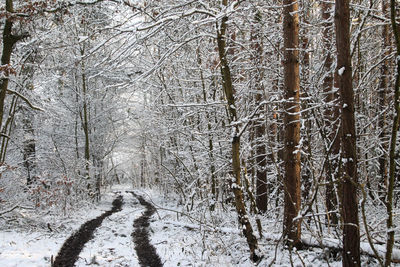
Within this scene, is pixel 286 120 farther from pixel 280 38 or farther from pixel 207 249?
pixel 207 249

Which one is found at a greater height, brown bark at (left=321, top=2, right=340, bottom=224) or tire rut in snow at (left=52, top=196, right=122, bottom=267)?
brown bark at (left=321, top=2, right=340, bottom=224)

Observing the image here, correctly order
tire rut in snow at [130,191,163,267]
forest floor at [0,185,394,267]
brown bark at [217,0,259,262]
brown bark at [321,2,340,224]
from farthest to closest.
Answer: tire rut in snow at [130,191,163,267], forest floor at [0,185,394,267], brown bark at [217,0,259,262], brown bark at [321,2,340,224]

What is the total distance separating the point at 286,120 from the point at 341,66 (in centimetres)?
179

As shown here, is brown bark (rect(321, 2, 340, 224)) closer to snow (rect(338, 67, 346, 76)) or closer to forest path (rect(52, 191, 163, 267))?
snow (rect(338, 67, 346, 76))

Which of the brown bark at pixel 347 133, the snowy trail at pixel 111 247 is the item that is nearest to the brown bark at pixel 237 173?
the snowy trail at pixel 111 247

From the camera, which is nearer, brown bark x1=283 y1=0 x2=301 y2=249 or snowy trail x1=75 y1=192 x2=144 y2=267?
brown bark x1=283 y1=0 x2=301 y2=249

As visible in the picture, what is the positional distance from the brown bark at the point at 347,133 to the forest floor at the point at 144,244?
740 mm

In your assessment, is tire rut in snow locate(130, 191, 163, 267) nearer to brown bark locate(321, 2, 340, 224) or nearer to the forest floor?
the forest floor

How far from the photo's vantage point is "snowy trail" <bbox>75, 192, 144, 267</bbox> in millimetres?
6559

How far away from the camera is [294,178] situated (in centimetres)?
509

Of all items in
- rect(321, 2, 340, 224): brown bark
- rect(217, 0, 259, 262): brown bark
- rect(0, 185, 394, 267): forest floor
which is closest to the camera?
rect(321, 2, 340, 224): brown bark

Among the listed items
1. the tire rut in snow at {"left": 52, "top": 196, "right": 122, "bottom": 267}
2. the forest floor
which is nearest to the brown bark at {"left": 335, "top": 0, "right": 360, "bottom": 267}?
the forest floor

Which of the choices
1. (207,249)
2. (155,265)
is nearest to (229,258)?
(207,249)

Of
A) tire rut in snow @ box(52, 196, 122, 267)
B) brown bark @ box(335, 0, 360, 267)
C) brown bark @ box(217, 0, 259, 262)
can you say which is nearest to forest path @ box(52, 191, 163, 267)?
tire rut in snow @ box(52, 196, 122, 267)
